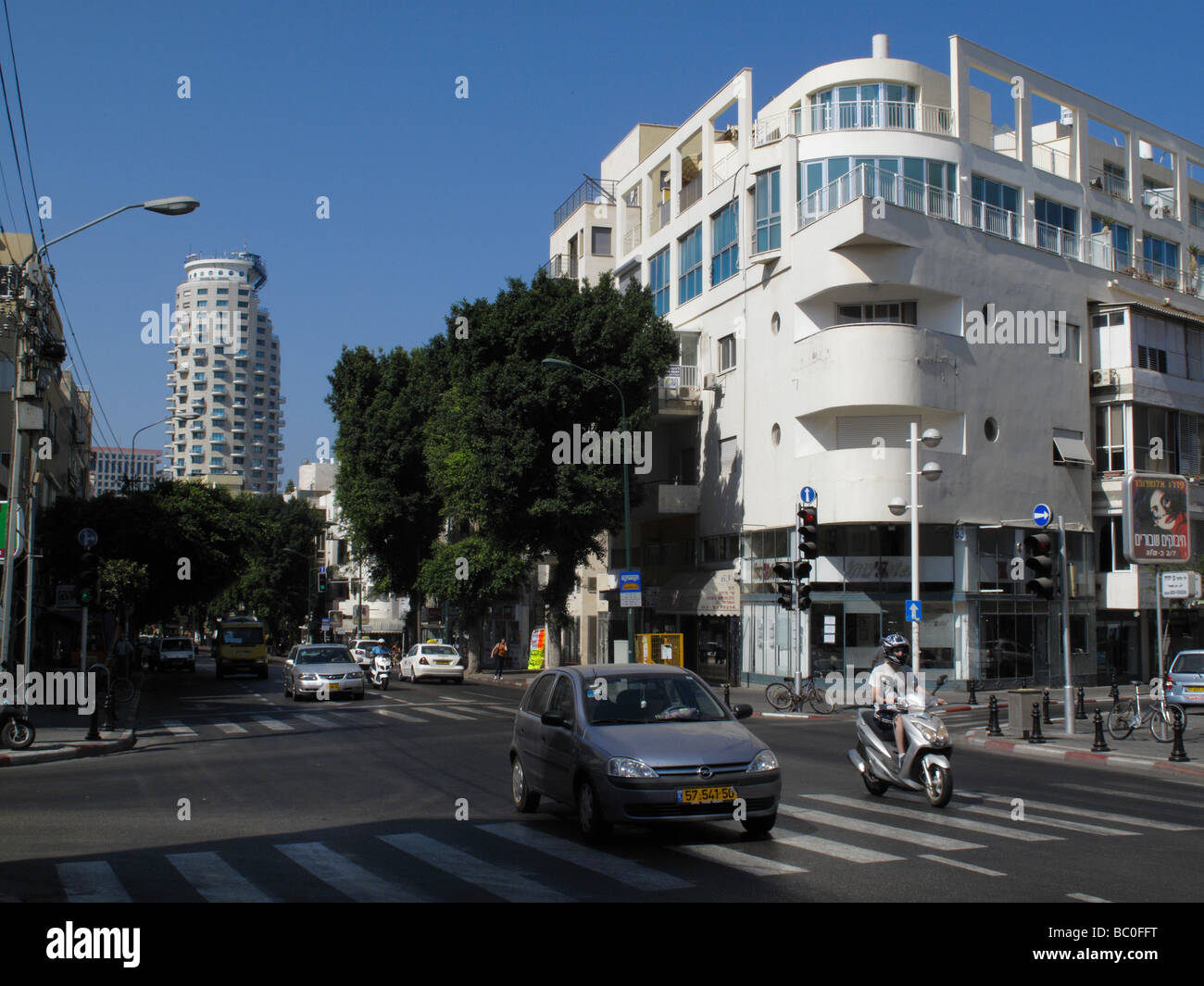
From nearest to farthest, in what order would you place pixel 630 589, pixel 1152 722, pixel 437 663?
pixel 1152 722
pixel 630 589
pixel 437 663

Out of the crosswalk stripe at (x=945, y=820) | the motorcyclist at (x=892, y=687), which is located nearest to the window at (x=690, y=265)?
the motorcyclist at (x=892, y=687)

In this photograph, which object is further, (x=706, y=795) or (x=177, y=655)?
(x=177, y=655)

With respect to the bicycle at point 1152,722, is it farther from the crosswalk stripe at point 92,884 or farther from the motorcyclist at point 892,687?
the crosswalk stripe at point 92,884

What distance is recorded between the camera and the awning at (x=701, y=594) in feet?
136

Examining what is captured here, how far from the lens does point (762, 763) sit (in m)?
9.49

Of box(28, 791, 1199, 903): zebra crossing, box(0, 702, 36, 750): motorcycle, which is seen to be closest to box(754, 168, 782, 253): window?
box(0, 702, 36, 750): motorcycle

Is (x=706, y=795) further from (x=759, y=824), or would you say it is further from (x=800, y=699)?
(x=800, y=699)

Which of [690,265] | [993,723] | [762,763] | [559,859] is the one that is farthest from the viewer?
[690,265]

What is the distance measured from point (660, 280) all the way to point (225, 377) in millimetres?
151339

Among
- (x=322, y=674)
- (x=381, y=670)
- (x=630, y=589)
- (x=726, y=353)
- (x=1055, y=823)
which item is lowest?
(x=381, y=670)

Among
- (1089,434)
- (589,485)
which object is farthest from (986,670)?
(589,485)

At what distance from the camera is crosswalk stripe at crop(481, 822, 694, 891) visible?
26.0 feet

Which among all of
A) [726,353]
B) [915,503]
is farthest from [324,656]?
[726,353]
